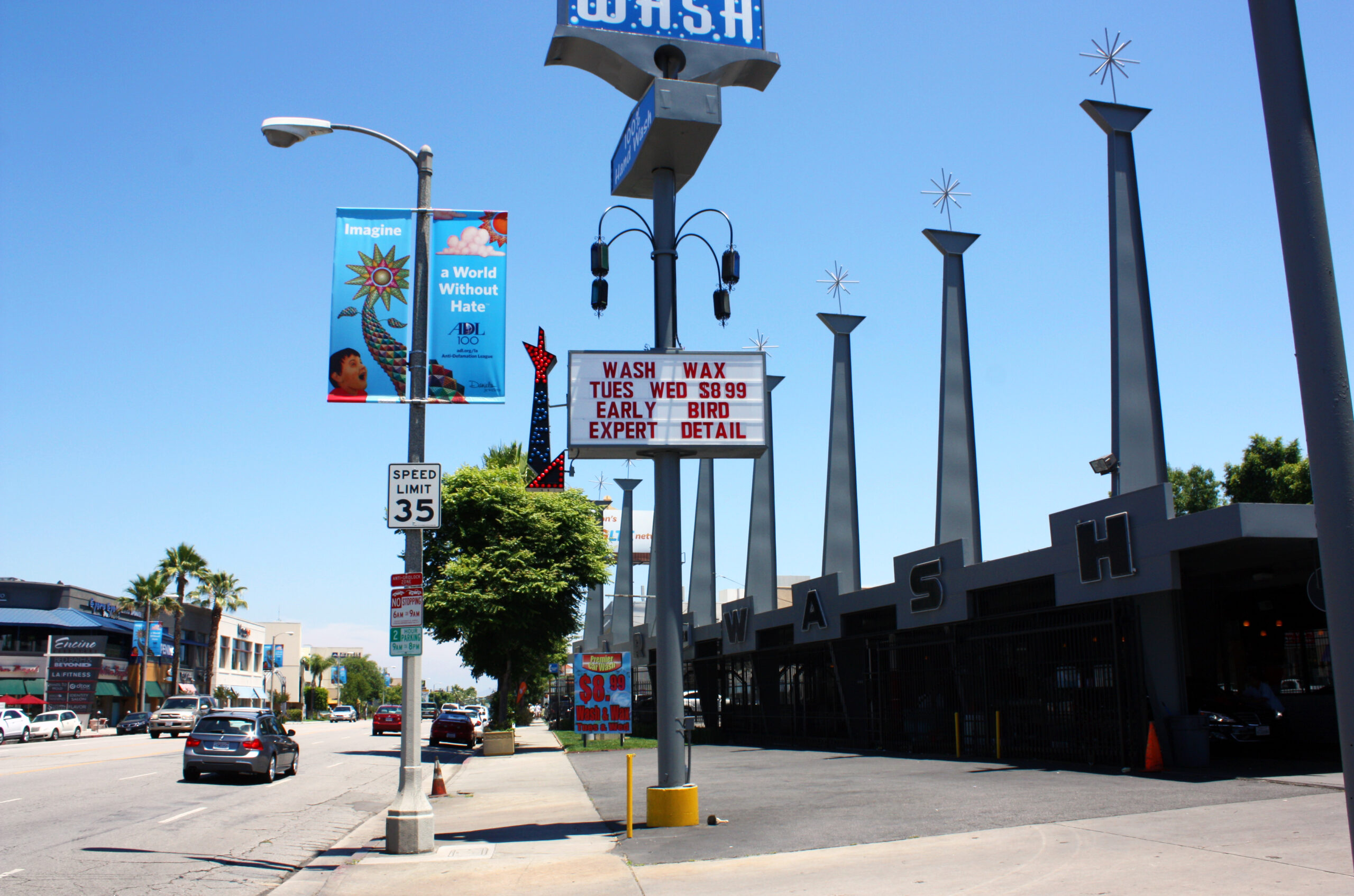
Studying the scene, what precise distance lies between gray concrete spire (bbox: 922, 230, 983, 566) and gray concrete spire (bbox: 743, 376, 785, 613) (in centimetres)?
1405

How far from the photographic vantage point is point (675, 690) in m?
12.9

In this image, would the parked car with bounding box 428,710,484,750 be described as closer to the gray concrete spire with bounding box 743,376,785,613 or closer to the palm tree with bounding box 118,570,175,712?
the gray concrete spire with bounding box 743,376,785,613

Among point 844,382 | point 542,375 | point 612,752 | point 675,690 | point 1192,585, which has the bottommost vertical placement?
point 612,752

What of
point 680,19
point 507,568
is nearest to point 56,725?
point 507,568

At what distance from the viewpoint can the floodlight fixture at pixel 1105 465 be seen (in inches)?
772

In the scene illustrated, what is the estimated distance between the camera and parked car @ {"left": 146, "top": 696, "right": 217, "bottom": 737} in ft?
168

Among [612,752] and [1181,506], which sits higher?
[1181,506]

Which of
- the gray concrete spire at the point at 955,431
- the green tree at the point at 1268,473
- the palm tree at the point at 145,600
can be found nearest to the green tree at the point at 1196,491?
the green tree at the point at 1268,473

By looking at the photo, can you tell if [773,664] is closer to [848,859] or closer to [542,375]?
[542,375]

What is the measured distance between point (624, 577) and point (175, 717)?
91.1 ft

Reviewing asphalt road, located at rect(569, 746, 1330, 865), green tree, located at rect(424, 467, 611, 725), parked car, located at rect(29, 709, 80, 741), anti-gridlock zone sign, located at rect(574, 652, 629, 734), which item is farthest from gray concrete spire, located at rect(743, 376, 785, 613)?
parked car, located at rect(29, 709, 80, 741)

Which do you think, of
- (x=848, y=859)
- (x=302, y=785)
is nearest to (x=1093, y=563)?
(x=848, y=859)

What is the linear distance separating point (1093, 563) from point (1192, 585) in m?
9.21

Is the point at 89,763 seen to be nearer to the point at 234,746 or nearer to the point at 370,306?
the point at 234,746
